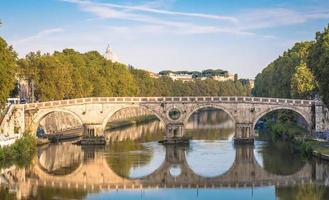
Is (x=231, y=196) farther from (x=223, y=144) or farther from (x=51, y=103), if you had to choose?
(x=51, y=103)

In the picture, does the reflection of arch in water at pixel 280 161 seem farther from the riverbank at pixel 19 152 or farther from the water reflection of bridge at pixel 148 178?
the riverbank at pixel 19 152

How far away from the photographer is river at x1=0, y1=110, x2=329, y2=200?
35.5m

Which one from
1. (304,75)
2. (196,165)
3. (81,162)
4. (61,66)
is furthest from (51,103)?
(304,75)

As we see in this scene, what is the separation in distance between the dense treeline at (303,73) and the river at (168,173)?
20.1 feet

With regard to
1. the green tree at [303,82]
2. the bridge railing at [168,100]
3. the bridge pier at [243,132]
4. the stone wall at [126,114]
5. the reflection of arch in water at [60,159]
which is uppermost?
the green tree at [303,82]

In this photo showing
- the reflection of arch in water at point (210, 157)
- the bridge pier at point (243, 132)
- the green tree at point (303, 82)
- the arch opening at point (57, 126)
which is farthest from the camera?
the arch opening at point (57, 126)

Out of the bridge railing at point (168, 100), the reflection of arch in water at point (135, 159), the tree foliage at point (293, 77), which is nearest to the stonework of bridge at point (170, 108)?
the bridge railing at point (168, 100)

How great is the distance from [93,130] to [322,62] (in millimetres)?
23968

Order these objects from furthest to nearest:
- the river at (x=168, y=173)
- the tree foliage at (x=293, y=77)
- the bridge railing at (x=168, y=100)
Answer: the tree foliage at (x=293, y=77) → the bridge railing at (x=168, y=100) → the river at (x=168, y=173)

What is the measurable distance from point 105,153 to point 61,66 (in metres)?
17.4

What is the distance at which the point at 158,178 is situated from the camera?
1622 inches

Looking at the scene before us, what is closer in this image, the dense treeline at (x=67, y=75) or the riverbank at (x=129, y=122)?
the dense treeline at (x=67, y=75)

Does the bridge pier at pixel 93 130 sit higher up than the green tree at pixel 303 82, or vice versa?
the green tree at pixel 303 82

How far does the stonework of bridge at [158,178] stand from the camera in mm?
38188
